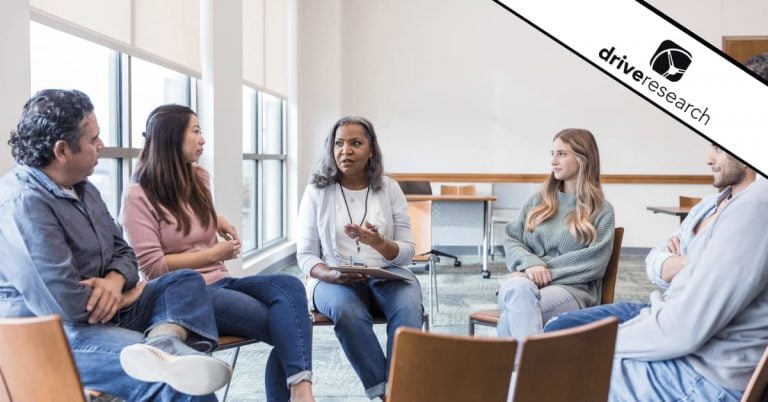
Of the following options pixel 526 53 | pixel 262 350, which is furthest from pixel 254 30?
pixel 526 53

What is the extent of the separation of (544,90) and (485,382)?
24.6 ft

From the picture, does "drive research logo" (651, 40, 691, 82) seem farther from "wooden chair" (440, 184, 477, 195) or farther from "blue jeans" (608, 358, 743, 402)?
"wooden chair" (440, 184, 477, 195)

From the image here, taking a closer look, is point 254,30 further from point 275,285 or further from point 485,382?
point 485,382

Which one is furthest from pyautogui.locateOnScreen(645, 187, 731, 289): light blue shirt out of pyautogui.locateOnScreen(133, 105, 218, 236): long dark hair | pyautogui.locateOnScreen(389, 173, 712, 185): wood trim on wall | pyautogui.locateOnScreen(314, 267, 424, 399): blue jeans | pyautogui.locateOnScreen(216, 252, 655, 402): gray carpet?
pyautogui.locateOnScreen(389, 173, 712, 185): wood trim on wall

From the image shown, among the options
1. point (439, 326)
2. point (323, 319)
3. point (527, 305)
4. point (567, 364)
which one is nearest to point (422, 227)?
point (439, 326)

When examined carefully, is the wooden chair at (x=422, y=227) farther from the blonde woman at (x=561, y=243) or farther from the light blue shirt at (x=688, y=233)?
the light blue shirt at (x=688, y=233)

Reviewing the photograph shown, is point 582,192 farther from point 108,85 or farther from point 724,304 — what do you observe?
point 108,85

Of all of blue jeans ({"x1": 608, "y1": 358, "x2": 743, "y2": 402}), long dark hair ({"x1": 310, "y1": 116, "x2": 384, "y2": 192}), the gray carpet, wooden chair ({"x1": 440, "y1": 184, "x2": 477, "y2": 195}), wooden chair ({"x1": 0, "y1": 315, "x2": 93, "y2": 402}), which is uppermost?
long dark hair ({"x1": 310, "y1": 116, "x2": 384, "y2": 192})

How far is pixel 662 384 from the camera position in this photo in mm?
1647

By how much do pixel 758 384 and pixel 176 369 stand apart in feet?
4.44

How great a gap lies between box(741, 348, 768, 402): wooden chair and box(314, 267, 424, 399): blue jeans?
1.28 metres

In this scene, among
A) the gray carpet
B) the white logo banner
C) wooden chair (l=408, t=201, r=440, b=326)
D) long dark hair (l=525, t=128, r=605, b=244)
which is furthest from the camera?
wooden chair (l=408, t=201, r=440, b=326)

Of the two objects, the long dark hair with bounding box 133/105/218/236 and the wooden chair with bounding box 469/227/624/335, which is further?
the wooden chair with bounding box 469/227/624/335

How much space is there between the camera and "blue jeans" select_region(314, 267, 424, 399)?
95.9 inches
